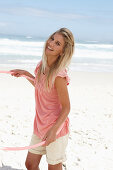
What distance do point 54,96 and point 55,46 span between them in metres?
0.38

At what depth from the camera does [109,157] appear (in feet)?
12.3

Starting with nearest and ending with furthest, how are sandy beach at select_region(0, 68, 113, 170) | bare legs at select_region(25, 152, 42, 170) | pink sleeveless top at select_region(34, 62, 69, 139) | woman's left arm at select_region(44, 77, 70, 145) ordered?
woman's left arm at select_region(44, 77, 70, 145) < pink sleeveless top at select_region(34, 62, 69, 139) < bare legs at select_region(25, 152, 42, 170) < sandy beach at select_region(0, 68, 113, 170)

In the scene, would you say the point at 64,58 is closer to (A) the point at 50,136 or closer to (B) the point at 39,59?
(A) the point at 50,136

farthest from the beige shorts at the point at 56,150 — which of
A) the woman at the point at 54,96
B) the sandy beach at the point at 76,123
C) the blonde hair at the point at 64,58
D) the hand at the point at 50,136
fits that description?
the sandy beach at the point at 76,123

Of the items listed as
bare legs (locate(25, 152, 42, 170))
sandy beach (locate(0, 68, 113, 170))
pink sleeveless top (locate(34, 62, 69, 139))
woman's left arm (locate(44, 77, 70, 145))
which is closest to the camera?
woman's left arm (locate(44, 77, 70, 145))

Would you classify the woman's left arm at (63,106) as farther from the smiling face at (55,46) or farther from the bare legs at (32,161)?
the bare legs at (32,161)

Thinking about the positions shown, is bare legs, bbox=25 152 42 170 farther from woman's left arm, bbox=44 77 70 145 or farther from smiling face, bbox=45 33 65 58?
smiling face, bbox=45 33 65 58

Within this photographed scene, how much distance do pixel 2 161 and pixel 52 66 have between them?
1.58 meters

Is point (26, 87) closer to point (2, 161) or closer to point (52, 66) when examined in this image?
point (2, 161)

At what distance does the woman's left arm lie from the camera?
2141 mm

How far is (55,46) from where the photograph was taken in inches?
88.8

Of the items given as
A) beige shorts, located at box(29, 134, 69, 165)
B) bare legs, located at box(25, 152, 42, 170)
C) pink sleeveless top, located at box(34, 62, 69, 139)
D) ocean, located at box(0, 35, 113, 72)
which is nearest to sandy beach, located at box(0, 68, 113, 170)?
bare legs, located at box(25, 152, 42, 170)

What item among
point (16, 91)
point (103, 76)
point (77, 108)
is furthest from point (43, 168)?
point (103, 76)

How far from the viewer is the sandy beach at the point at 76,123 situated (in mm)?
3531
